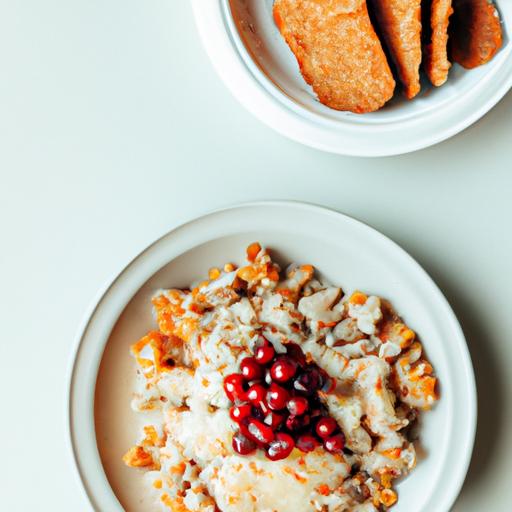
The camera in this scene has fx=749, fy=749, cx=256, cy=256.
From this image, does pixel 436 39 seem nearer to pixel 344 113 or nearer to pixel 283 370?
pixel 344 113

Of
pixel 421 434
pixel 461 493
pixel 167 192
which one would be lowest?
pixel 461 493

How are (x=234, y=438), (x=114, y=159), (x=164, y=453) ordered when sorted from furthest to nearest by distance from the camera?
(x=114, y=159) < (x=164, y=453) < (x=234, y=438)

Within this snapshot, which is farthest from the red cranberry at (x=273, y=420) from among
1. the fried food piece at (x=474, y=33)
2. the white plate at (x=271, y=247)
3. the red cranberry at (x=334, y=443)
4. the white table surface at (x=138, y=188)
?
the fried food piece at (x=474, y=33)

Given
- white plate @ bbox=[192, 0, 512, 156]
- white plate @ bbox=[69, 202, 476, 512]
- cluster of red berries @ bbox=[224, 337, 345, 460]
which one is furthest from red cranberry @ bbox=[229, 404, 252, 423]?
white plate @ bbox=[192, 0, 512, 156]

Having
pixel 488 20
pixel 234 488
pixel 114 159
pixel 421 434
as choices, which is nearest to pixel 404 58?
pixel 488 20

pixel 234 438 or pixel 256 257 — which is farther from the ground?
pixel 256 257

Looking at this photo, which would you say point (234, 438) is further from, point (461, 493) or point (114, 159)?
point (114, 159)

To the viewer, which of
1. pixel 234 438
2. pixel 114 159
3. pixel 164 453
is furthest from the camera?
pixel 114 159

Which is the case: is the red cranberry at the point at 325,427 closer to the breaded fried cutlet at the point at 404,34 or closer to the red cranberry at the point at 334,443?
the red cranberry at the point at 334,443
